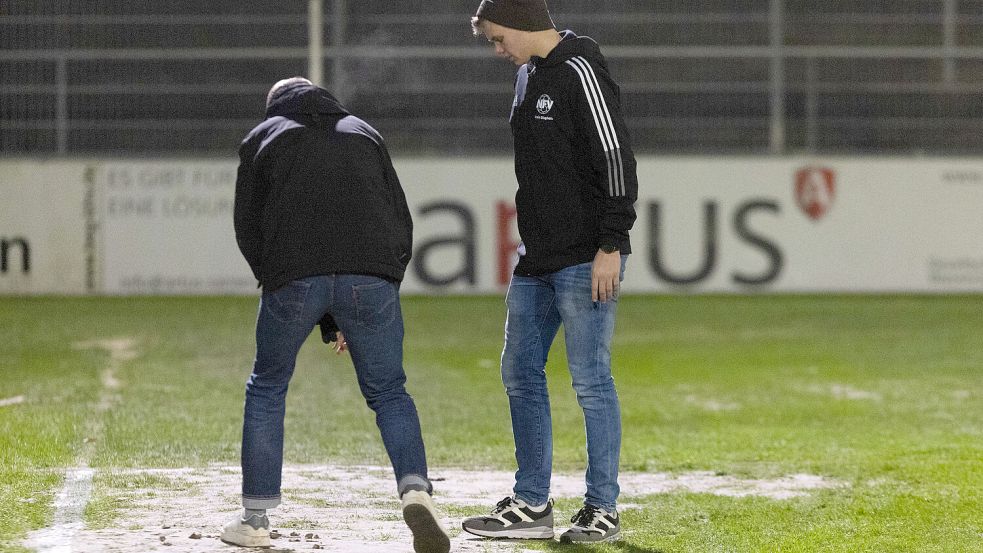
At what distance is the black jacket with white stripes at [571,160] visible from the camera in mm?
5359

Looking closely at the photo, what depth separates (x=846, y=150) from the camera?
22.5m

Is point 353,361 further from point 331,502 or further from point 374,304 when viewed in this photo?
point 331,502

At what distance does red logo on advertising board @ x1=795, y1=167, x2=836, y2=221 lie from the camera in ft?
72.3

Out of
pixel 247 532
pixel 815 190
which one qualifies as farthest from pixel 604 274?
pixel 815 190

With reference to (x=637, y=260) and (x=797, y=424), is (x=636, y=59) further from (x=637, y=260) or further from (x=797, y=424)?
(x=797, y=424)

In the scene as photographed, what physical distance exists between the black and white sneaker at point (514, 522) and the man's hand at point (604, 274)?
83 centimetres

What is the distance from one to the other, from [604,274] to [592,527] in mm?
908

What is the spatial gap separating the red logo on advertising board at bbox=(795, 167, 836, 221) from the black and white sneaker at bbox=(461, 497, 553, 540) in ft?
55.9

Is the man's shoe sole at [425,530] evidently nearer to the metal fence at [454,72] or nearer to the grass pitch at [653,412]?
the grass pitch at [653,412]

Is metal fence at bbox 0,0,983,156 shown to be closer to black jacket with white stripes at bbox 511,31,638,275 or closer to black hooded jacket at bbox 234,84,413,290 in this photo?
black jacket with white stripes at bbox 511,31,638,275

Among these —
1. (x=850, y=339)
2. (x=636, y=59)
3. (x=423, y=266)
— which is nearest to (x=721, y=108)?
(x=636, y=59)

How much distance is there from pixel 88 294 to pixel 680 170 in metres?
8.62

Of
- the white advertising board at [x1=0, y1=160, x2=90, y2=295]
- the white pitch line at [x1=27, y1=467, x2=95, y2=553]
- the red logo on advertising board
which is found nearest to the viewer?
the white pitch line at [x1=27, y1=467, x2=95, y2=553]

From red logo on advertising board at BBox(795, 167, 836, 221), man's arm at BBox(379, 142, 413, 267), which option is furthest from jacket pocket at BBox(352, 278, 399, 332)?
red logo on advertising board at BBox(795, 167, 836, 221)
